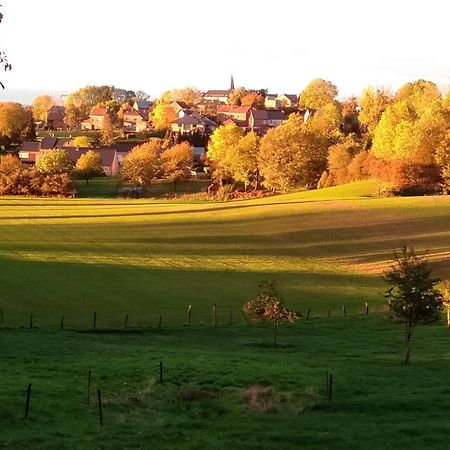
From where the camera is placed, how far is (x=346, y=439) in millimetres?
17391

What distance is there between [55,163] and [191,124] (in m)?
69.7

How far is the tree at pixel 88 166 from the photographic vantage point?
418 ft

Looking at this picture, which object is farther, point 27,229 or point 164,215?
point 164,215

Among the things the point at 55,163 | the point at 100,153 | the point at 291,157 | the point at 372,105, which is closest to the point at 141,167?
the point at 55,163

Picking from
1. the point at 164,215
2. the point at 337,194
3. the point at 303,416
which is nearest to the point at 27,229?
the point at 164,215

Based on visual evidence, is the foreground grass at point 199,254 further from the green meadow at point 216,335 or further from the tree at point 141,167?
the tree at point 141,167

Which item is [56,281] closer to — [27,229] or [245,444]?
[27,229]

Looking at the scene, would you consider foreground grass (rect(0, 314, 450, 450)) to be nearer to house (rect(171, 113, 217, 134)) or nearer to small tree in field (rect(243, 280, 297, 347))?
small tree in field (rect(243, 280, 297, 347))

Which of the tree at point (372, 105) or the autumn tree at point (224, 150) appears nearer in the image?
the autumn tree at point (224, 150)

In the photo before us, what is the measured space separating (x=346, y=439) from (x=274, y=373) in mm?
7619

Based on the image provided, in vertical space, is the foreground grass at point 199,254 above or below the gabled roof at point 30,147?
below

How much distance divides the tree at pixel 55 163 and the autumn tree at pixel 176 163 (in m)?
17.1

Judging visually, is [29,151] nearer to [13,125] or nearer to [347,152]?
[13,125]

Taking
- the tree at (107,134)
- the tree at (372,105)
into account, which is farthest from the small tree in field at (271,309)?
the tree at (107,134)
